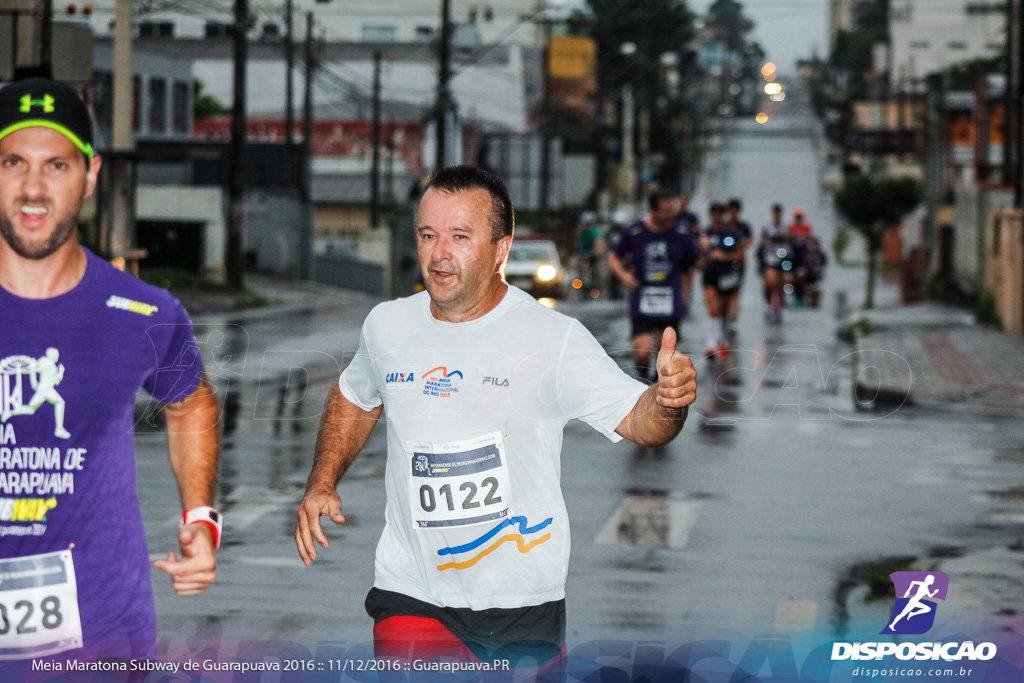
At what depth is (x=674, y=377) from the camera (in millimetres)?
4152

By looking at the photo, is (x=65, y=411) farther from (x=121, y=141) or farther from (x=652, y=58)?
(x=652, y=58)

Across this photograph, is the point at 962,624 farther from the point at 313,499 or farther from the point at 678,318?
the point at 678,318

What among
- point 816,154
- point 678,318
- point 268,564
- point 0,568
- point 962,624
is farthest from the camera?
point 816,154

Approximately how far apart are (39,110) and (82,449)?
0.85 m

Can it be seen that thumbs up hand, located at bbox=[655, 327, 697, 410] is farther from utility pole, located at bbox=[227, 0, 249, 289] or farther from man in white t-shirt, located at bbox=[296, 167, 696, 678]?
utility pole, located at bbox=[227, 0, 249, 289]

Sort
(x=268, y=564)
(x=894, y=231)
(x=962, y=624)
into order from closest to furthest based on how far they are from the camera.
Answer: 1. (x=962, y=624)
2. (x=268, y=564)
3. (x=894, y=231)

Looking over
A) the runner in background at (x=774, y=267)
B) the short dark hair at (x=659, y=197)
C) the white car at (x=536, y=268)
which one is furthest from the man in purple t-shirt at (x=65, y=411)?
the white car at (x=536, y=268)

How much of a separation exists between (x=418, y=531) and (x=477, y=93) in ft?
245

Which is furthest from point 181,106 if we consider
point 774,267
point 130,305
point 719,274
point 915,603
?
point 130,305

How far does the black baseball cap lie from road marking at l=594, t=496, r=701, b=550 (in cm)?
591

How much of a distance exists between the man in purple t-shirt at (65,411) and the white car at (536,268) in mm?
29483

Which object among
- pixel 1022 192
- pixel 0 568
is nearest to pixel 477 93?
pixel 1022 192

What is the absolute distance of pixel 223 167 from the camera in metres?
63.4

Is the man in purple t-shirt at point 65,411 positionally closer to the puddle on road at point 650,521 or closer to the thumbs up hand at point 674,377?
the thumbs up hand at point 674,377
